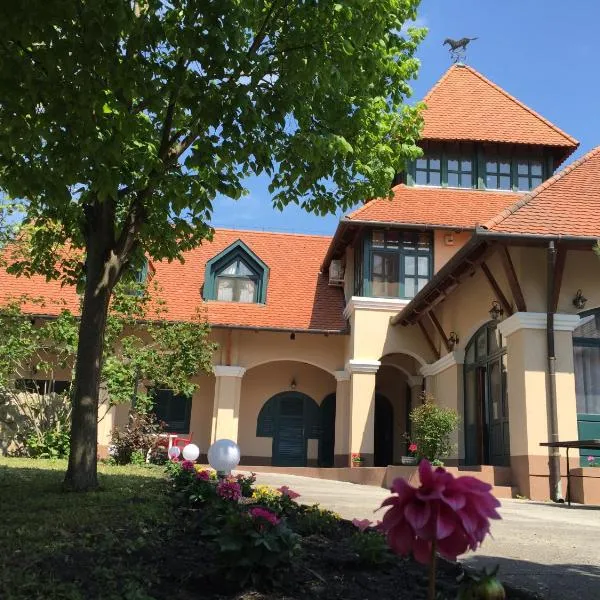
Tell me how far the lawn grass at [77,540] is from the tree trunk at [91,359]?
0.89 ft

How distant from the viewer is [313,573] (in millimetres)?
3850

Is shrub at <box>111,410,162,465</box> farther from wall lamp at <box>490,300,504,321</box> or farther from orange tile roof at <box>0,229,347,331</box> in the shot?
wall lamp at <box>490,300,504,321</box>

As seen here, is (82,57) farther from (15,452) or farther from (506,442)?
(15,452)

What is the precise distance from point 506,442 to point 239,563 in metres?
10.4

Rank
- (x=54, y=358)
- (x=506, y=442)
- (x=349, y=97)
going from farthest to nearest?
(x=54, y=358), (x=506, y=442), (x=349, y=97)

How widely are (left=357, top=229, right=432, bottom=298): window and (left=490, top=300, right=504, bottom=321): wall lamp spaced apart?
13.8 feet

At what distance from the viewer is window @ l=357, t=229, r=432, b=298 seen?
1727cm

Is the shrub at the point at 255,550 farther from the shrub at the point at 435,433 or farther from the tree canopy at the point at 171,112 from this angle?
the shrub at the point at 435,433

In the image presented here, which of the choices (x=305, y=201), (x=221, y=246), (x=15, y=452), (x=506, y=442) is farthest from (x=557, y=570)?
(x=221, y=246)

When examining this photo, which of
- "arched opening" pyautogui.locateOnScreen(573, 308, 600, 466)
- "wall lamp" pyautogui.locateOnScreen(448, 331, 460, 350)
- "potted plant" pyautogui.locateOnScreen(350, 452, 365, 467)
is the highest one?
"wall lamp" pyautogui.locateOnScreen(448, 331, 460, 350)

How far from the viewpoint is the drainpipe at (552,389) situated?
11367 millimetres

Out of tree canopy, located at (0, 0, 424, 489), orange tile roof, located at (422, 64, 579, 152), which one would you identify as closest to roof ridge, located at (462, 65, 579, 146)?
orange tile roof, located at (422, 64, 579, 152)

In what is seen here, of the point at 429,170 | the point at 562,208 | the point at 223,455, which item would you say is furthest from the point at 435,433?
the point at 429,170

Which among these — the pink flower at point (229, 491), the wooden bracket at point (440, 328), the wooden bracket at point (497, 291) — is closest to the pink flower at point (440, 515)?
the pink flower at point (229, 491)
